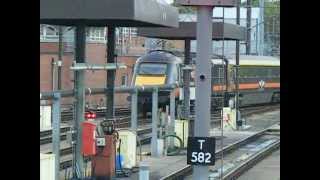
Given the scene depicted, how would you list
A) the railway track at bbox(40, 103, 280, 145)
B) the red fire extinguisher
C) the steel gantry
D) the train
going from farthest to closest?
the train < the railway track at bbox(40, 103, 280, 145) < the red fire extinguisher < the steel gantry

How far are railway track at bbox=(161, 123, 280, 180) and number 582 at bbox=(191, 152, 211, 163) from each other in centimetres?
583

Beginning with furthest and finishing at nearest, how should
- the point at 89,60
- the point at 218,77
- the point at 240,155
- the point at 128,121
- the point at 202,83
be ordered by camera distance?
the point at 89,60, the point at 218,77, the point at 128,121, the point at 240,155, the point at 202,83

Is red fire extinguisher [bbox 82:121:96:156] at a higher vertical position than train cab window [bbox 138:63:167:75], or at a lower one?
lower

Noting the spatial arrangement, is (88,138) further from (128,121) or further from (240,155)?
(128,121)

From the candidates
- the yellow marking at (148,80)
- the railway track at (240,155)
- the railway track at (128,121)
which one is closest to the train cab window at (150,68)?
the yellow marking at (148,80)

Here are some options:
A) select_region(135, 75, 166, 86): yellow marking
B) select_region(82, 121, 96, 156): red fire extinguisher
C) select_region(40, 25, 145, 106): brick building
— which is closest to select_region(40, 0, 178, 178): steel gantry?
select_region(82, 121, 96, 156): red fire extinguisher

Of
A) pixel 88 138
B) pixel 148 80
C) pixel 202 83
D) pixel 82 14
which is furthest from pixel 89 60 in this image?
pixel 202 83

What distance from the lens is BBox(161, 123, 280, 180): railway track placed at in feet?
42.9

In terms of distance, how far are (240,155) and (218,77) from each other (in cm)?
1389

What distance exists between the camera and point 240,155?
17.5 metres

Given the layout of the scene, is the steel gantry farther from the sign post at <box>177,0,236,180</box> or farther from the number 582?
the number 582
